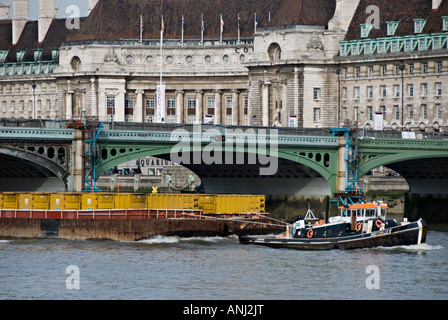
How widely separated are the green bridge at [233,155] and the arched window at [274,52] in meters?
43.5

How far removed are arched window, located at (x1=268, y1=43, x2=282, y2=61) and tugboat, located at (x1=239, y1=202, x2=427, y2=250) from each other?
76.9 meters

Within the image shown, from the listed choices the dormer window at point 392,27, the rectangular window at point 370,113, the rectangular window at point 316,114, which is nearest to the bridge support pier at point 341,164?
the rectangular window at point 370,113

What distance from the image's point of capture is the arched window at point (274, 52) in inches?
7456

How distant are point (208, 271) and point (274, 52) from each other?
93.3 m

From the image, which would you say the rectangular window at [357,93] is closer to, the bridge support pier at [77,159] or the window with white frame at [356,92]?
the window with white frame at [356,92]

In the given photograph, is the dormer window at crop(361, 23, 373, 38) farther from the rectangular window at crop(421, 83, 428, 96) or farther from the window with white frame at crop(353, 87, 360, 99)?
the rectangular window at crop(421, 83, 428, 96)

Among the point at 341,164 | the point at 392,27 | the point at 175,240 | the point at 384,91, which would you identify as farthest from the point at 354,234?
the point at 392,27

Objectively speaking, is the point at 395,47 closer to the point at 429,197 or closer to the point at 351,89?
the point at 351,89

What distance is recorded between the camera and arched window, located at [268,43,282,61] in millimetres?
189375

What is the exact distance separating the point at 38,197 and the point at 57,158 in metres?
6.47

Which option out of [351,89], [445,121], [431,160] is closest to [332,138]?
[431,160]

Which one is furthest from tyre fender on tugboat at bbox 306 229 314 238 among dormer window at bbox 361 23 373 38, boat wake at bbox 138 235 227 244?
dormer window at bbox 361 23 373 38

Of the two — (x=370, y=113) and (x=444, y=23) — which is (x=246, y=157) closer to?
(x=444, y=23)

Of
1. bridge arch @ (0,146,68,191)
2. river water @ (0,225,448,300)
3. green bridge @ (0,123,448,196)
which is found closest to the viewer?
river water @ (0,225,448,300)
